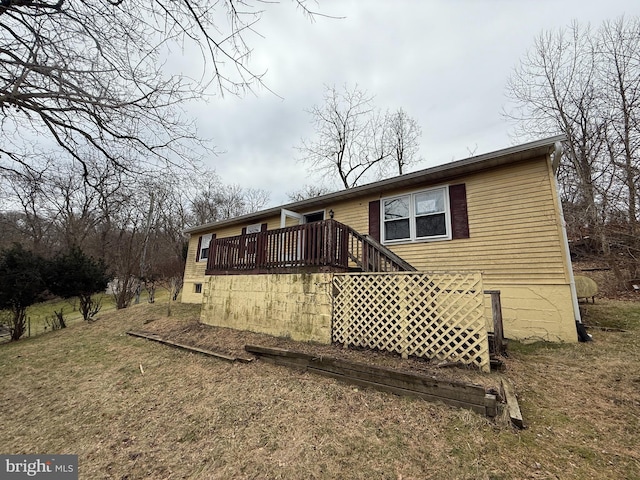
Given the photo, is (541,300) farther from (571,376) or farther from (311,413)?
(311,413)

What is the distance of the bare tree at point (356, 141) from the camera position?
2073 centimetres

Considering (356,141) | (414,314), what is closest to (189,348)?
(414,314)

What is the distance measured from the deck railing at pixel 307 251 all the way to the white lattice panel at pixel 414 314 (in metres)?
0.63

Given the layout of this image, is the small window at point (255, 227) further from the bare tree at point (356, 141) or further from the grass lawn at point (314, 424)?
the bare tree at point (356, 141)

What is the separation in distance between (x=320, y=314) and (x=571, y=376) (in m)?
3.96

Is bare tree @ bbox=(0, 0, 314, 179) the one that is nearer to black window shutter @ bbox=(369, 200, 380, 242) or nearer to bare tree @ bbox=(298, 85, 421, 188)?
black window shutter @ bbox=(369, 200, 380, 242)

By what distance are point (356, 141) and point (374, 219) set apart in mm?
14850

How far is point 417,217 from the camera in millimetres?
7410

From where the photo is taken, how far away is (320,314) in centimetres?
548

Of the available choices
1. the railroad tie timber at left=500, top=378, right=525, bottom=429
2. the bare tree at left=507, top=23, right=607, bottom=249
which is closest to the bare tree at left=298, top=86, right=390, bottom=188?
the bare tree at left=507, top=23, right=607, bottom=249

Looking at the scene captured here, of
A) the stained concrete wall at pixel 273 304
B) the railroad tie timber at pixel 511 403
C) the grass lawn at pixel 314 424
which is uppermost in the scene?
the stained concrete wall at pixel 273 304

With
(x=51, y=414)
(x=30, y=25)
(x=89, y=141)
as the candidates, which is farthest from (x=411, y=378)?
(x=30, y=25)

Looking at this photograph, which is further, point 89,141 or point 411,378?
point 89,141

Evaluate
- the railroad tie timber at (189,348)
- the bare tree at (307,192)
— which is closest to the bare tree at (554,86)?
the bare tree at (307,192)
